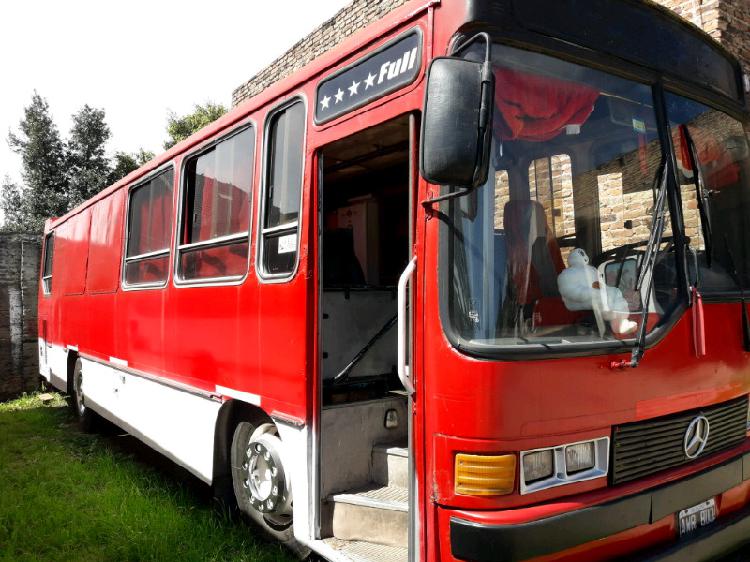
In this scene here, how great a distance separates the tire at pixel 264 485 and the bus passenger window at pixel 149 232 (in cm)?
180

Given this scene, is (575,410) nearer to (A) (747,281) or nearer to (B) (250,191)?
(A) (747,281)

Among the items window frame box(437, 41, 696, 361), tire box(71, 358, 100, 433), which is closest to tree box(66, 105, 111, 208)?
tire box(71, 358, 100, 433)

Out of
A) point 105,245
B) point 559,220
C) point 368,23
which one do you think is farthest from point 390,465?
point 368,23

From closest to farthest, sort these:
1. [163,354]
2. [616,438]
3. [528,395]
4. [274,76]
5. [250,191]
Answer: [528,395] < [616,438] < [250,191] < [163,354] < [274,76]

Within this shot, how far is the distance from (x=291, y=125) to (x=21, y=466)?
4911 millimetres

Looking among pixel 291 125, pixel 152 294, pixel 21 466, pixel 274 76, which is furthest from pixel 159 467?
pixel 274 76

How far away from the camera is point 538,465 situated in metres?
2.59

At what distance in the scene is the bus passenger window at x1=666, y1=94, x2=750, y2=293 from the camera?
3.15 metres

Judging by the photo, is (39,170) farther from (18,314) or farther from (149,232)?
(149,232)

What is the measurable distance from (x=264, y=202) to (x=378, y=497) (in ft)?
6.17

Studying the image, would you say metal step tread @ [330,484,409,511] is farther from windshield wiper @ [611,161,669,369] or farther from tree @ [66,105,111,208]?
tree @ [66,105,111,208]

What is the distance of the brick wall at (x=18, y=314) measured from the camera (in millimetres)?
11492

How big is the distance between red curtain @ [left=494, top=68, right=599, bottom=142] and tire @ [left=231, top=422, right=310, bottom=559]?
2264mm

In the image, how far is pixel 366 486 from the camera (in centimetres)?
363
